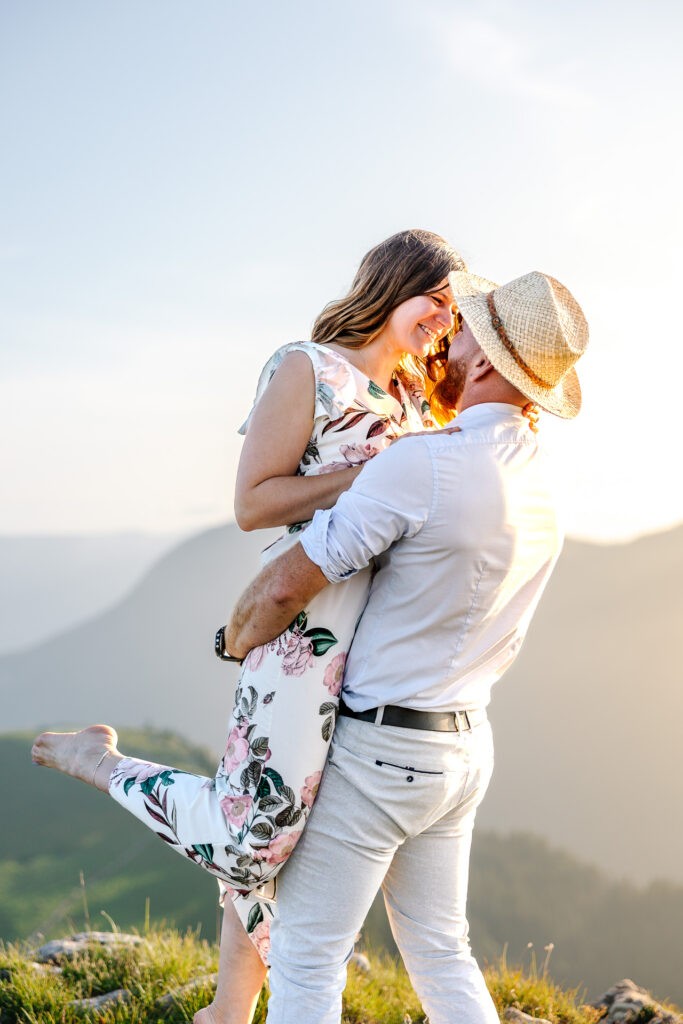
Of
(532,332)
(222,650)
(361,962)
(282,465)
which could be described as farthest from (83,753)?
(361,962)

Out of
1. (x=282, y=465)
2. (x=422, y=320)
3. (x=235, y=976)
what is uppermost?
(x=422, y=320)

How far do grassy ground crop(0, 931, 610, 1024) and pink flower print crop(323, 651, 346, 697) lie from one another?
5.15ft

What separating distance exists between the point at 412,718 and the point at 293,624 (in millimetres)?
310

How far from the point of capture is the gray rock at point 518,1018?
2.94m

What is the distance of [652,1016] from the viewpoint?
3016 millimetres

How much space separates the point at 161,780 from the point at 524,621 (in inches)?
35.3

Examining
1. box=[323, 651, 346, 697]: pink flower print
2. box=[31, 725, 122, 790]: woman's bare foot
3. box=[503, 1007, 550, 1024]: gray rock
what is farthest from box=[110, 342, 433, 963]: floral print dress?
box=[503, 1007, 550, 1024]: gray rock

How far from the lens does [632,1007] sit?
3.07 metres

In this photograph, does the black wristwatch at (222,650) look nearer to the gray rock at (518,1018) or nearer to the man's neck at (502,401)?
the man's neck at (502,401)

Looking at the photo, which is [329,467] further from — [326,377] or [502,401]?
[502,401]

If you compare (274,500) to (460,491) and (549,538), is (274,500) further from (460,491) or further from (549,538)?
(549,538)

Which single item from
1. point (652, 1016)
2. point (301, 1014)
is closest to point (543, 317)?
point (301, 1014)

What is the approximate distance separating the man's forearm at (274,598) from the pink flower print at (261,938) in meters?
0.66

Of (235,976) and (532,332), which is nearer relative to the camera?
(532,332)
